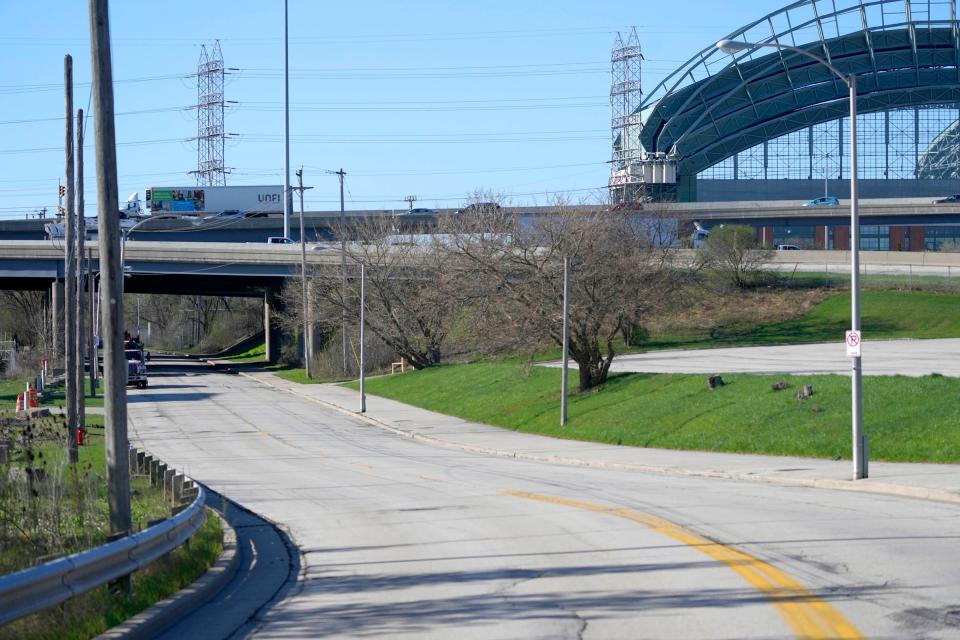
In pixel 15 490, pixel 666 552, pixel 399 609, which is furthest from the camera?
pixel 15 490

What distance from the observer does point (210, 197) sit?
9775 cm

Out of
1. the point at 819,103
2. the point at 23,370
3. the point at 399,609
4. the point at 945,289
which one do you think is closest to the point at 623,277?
the point at 399,609

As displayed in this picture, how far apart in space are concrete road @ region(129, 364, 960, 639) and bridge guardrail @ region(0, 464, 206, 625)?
1.23 m

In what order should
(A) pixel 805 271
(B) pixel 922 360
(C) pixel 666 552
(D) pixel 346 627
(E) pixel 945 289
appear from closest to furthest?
1. (D) pixel 346 627
2. (C) pixel 666 552
3. (B) pixel 922 360
4. (E) pixel 945 289
5. (A) pixel 805 271

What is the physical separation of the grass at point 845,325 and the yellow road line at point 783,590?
4404 cm

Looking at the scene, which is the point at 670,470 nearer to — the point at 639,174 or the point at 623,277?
the point at 623,277

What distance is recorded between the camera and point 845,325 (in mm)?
55938

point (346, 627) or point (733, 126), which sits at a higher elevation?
point (733, 126)

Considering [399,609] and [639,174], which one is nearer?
[399,609]

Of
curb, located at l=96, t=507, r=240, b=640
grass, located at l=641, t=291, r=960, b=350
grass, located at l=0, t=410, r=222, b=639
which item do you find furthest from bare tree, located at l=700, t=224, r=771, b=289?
curb, located at l=96, t=507, r=240, b=640

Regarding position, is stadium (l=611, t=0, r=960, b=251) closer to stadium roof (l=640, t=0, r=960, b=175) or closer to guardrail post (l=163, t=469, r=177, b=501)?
stadium roof (l=640, t=0, r=960, b=175)

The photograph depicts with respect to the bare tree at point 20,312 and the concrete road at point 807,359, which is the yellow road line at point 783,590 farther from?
the bare tree at point 20,312

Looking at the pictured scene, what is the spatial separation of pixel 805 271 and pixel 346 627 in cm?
6552

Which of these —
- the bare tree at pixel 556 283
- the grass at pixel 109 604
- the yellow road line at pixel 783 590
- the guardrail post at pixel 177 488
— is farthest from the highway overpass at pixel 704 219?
the grass at pixel 109 604
